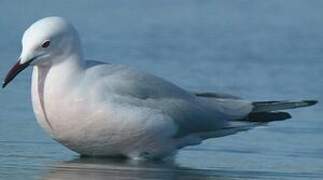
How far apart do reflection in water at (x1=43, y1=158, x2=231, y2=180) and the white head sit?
2.10ft

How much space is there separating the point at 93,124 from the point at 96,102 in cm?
14

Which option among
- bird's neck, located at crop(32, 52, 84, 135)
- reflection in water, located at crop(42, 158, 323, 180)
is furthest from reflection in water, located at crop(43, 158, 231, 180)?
bird's neck, located at crop(32, 52, 84, 135)

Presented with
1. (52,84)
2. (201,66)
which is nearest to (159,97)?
(52,84)

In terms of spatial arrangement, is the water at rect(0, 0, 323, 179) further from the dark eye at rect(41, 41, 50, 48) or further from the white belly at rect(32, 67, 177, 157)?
the dark eye at rect(41, 41, 50, 48)

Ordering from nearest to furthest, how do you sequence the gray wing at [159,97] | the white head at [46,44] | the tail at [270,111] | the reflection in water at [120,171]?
1. the reflection in water at [120,171]
2. the white head at [46,44]
3. the gray wing at [159,97]
4. the tail at [270,111]

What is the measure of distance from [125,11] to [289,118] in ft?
16.6

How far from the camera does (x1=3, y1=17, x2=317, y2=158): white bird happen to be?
27.6ft

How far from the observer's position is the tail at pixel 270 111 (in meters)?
9.18

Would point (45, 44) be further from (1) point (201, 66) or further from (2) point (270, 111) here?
(1) point (201, 66)

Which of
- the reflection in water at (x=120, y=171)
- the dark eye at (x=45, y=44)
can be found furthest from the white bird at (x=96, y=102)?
the reflection in water at (x=120, y=171)

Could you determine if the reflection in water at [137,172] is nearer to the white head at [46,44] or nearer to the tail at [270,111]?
the white head at [46,44]

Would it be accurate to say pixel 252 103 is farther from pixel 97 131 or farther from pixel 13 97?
pixel 13 97

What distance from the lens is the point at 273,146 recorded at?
358 inches

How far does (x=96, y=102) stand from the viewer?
8453mm
